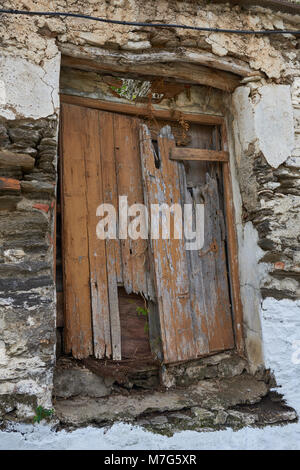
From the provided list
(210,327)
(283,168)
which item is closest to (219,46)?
(283,168)

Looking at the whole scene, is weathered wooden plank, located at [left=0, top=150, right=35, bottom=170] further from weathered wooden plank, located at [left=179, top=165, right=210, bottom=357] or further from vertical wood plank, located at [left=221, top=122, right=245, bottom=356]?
vertical wood plank, located at [left=221, top=122, right=245, bottom=356]

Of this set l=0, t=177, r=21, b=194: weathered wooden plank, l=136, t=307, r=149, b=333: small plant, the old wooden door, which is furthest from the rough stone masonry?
l=136, t=307, r=149, b=333: small plant

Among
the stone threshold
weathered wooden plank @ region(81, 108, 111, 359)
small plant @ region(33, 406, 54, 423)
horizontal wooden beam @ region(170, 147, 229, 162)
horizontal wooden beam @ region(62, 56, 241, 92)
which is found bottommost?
the stone threshold

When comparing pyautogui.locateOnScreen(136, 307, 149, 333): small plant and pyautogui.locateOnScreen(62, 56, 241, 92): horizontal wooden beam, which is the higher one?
pyautogui.locateOnScreen(62, 56, 241, 92): horizontal wooden beam

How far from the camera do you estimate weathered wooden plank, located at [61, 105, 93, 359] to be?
3027 mm

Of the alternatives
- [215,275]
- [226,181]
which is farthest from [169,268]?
[226,181]

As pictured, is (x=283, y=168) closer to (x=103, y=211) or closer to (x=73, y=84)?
(x=103, y=211)

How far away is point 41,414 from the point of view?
2475 mm

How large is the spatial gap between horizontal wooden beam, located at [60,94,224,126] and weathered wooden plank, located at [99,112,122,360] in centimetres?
8

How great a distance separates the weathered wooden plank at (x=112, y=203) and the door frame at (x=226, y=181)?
0.40 ft

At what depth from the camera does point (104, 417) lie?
2.69 metres

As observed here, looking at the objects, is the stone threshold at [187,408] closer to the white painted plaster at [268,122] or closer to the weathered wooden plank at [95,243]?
the weathered wooden plank at [95,243]

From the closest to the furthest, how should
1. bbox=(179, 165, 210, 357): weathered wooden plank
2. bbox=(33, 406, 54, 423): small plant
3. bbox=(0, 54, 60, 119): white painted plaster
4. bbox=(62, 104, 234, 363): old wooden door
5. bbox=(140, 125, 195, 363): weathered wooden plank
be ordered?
bbox=(33, 406, 54, 423): small plant → bbox=(0, 54, 60, 119): white painted plaster → bbox=(62, 104, 234, 363): old wooden door → bbox=(140, 125, 195, 363): weathered wooden plank → bbox=(179, 165, 210, 357): weathered wooden plank

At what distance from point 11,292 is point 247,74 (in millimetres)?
2582
